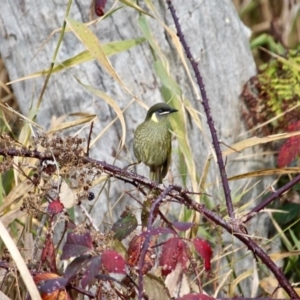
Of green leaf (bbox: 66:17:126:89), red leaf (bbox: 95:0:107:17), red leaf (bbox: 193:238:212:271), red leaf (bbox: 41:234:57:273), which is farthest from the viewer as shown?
green leaf (bbox: 66:17:126:89)

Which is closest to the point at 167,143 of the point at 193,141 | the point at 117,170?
the point at 193,141

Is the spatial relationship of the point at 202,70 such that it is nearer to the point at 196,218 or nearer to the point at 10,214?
the point at 196,218

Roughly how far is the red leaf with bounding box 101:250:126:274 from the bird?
48.6 inches

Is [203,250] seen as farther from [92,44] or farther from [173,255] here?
[92,44]

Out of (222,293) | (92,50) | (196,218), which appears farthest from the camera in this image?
(222,293)

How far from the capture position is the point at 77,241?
4.92ft

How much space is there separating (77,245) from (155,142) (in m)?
1.23

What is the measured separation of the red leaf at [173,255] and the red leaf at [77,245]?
143 mm

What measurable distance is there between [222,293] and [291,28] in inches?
80.3

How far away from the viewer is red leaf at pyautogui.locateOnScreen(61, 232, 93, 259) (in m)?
1.48

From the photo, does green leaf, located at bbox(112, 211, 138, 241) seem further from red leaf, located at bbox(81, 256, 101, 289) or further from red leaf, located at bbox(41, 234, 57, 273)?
red leaf, located at bbox(81, 256, 101, 289)

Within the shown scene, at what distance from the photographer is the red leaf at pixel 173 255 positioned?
1.48 metres

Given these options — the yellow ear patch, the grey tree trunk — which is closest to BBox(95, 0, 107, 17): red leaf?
the yellow ear patch

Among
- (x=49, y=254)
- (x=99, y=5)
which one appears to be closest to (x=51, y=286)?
(x=49, y=254)
